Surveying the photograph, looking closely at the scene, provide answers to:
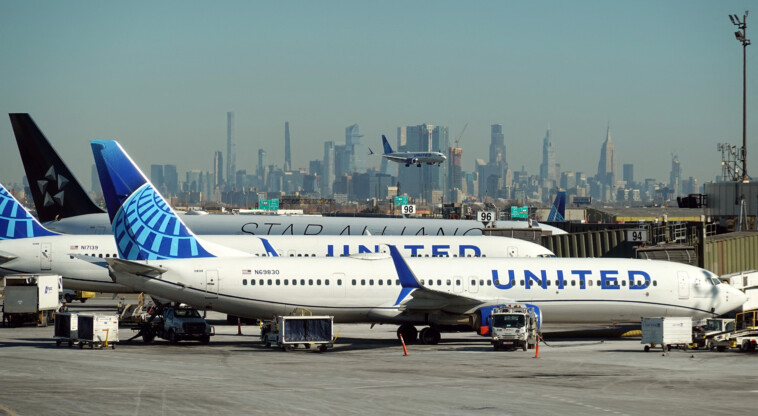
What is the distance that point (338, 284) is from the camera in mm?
46750

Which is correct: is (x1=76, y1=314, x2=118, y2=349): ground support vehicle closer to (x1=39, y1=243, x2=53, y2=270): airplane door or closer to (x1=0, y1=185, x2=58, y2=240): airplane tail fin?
(x1=39, y1=243, x2=53, y2=270): airplane door

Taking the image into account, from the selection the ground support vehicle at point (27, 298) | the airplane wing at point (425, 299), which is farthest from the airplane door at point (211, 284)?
the ground support vehicle at point (27, 298)

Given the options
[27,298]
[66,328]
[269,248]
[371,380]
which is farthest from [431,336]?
[27,298]

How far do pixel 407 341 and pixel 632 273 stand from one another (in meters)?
11.6

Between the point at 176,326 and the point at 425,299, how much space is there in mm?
11813

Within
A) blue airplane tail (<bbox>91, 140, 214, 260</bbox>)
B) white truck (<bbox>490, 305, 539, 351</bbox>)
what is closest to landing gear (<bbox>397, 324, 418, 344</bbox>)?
white truck (<bbox>490, 305, 539, 351</bbox>)

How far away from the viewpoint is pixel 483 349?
4550cm

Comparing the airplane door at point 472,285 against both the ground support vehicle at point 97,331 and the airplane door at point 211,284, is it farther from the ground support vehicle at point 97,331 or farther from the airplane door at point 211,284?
the ground support vehicle at point 97,331

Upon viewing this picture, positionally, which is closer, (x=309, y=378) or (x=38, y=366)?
(x=309, y=378)

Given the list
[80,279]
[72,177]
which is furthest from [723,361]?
[72,177]

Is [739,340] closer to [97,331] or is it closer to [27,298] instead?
[97,331]

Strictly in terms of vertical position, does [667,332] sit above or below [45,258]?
below

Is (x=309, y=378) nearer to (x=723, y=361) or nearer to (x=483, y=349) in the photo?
(x=483, y=349)

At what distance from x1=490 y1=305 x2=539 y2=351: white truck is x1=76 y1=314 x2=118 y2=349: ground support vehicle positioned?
56.0ft
